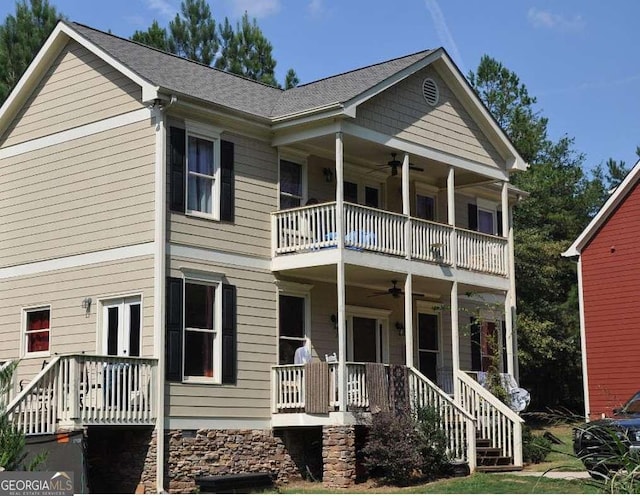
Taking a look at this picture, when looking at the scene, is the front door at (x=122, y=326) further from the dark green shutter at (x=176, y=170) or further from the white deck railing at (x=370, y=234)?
the white deck railing at (x=370, y=234)

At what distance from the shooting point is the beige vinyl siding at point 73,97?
70.3 ft

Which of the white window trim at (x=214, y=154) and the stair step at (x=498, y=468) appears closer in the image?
the white window trim at (x=214, y=154)

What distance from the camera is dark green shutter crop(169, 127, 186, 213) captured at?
20297 mm

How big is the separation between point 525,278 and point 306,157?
17398mm

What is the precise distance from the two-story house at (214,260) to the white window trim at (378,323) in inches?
3.4

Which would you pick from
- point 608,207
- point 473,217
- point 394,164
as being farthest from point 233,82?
point 608,207

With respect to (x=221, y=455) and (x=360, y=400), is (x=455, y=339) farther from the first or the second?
(x=221, y=455)

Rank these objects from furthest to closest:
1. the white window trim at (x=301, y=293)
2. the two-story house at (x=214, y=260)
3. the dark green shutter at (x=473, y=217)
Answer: the dark green shutter at (x=473, y=217) < the white window trim at (x=301, y=293) < the two-story house at (x=214, y=260)

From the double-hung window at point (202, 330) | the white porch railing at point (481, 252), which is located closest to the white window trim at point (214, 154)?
the double-hung window at point (202, 330)

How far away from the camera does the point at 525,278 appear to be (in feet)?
127

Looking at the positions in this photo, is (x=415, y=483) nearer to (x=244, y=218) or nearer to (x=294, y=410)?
(x=294, y=410)

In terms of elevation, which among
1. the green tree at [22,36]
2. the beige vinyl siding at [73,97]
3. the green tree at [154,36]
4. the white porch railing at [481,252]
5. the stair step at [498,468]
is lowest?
the stair step at [498,468]

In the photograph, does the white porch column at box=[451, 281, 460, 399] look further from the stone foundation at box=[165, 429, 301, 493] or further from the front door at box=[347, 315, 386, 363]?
the stone foundation at box=[165, 429, 301, 493]
